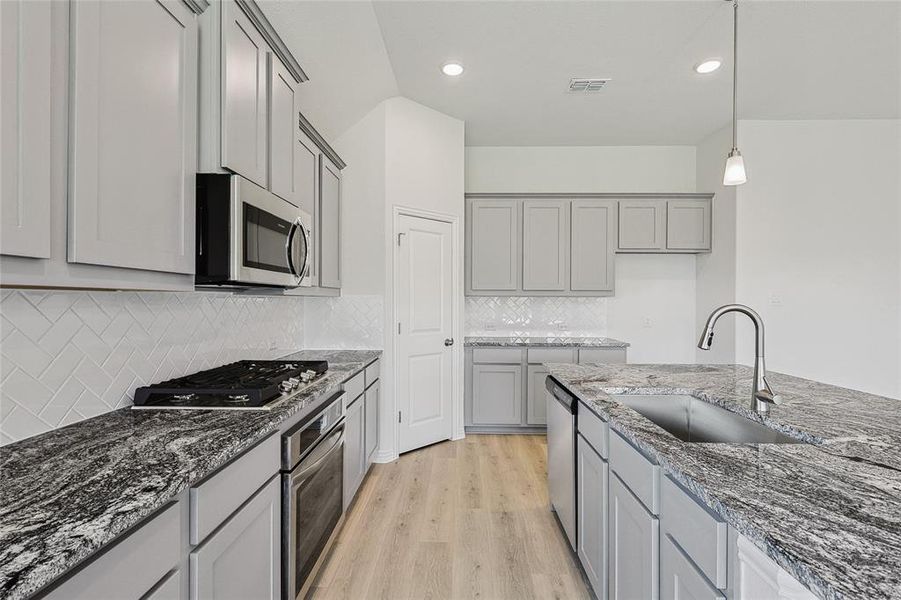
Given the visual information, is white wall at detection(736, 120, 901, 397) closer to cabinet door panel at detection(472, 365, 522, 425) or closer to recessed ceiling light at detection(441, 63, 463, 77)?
cabinet door panel at detection(472, 365, 522, 425)

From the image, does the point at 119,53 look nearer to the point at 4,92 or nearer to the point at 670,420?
the point at 4,92

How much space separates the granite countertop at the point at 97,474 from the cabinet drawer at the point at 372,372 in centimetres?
131

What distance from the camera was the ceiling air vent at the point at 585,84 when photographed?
10.8 feet

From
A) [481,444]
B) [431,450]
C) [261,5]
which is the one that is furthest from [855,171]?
[261,5]

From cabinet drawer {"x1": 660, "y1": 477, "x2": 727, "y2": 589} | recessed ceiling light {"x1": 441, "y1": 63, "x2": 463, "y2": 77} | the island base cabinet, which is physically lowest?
the island base cabinet

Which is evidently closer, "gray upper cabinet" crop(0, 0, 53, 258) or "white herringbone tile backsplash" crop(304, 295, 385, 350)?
"gray upper cabinet" crop(0, 0, 53, 258)

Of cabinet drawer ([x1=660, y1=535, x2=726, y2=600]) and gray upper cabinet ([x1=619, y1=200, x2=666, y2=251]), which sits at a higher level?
gray upper cabinet ([x1=619, y1=200, x2=666, y2=251])

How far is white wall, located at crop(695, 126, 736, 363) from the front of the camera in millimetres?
4031

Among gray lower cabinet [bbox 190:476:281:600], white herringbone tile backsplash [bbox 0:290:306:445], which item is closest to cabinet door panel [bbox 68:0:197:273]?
white herringbone tile backsplash [bbox 0:290:306:445]

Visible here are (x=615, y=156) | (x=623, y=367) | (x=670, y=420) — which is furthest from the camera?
(x=615, y=156)

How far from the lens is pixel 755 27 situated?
265 cm

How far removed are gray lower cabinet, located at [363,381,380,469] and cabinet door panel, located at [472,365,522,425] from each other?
3.96 feet

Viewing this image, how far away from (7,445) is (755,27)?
410 cm

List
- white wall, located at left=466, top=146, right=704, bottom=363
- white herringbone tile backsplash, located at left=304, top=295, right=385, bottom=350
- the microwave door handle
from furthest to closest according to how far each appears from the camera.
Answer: white wall, located at left=466, top=146, right=704, bottom=363, white herringbone tile backsplash, located at left=304, top=295, right=385, bottom=350, the microwave door handle
